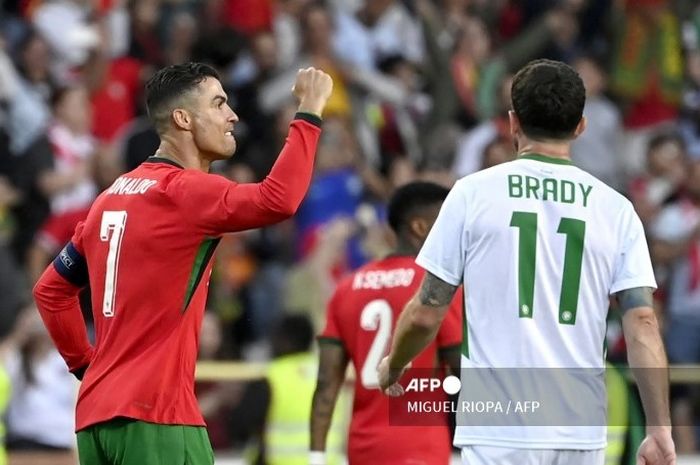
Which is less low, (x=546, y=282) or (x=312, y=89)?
(x=312, y=89)

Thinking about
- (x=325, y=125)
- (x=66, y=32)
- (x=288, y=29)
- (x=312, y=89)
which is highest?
(x=288, y=29)

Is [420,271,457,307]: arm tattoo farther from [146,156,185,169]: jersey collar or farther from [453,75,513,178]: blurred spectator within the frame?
[453,75,513,178]: blurred spectator

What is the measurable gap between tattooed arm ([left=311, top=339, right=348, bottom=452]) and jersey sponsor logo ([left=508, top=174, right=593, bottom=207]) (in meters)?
2.53

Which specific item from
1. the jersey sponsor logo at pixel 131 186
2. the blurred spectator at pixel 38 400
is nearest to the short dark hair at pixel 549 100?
the jersey sponsor logo at pixel 131 186

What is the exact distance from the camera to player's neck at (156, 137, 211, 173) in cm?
675

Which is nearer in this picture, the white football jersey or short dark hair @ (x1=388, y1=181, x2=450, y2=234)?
the white football jersey

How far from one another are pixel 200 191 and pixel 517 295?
131cm

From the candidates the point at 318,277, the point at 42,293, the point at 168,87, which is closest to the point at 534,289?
the point at 168,87

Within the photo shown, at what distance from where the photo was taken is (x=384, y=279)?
830cm

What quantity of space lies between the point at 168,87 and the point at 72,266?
2.84ft

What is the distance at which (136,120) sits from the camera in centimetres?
1443

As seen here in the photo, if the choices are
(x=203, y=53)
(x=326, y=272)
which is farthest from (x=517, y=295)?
(x=203, y=53)

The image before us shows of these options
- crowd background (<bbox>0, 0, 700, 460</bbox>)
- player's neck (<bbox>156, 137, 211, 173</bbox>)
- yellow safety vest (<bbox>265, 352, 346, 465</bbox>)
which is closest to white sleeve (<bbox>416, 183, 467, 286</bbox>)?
player's neck (<bbox>156, 137, 211, 173</bbox>)

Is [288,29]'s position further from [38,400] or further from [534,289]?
[534,289]
